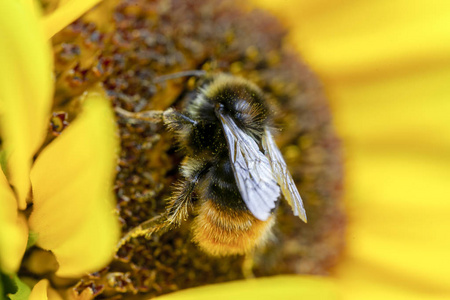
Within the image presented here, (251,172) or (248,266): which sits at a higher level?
(251,172)

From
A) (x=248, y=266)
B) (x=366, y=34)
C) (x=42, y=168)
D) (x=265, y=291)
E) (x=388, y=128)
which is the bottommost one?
(x=248, y=266)

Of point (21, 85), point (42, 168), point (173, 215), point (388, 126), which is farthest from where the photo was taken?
point (388, 126)

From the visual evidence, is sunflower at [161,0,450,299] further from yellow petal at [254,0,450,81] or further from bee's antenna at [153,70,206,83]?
bee's antenna at [153,70,206,83]

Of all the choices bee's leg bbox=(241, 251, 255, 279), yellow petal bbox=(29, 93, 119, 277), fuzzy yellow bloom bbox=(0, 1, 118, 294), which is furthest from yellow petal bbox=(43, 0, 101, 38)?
bee's leg bbox=(241, 251, 255, 279)

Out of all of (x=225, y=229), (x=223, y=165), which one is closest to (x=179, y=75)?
(x=223, y=165)

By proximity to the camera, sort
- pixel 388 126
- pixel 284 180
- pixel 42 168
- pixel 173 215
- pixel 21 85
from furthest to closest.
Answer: pixel 388 126
pixel 173 215
pixel 284 180
pixel 42 168
pixel 21 85

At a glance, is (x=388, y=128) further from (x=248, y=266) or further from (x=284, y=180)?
(x=284, y=180)

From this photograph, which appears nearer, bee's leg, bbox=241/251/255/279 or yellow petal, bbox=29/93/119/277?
yellow petal, bbox=29/93/119/277
